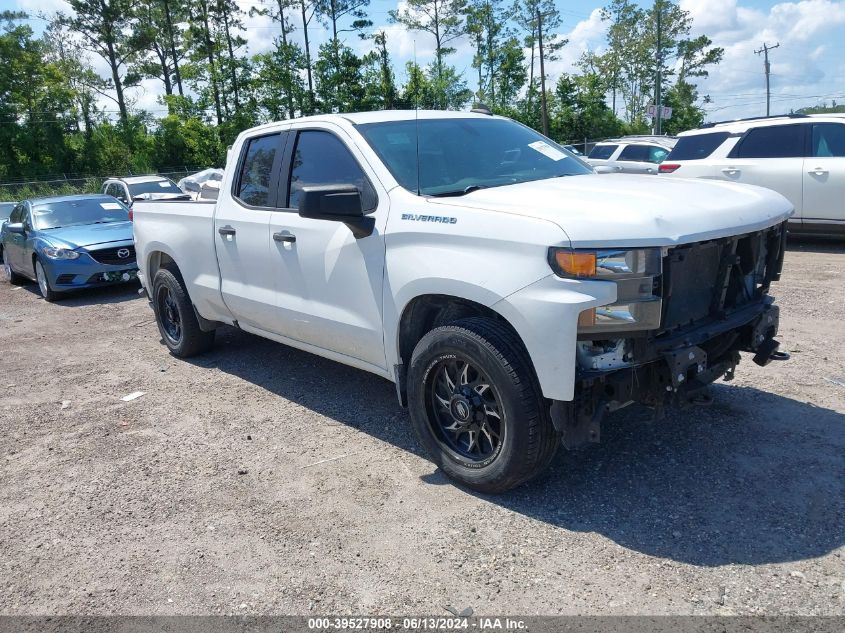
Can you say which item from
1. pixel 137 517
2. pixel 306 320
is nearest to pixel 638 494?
pixel 306 320

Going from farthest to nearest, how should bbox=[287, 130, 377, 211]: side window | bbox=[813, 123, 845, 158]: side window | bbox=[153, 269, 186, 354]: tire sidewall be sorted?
1. bbox=[813, 123, 845, 158]: side window
2. bbox=[153, 269, 186, 354]: tire sidewall
3. bbox=[287, 130, 377, 211]: side window

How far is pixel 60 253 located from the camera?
10.4 metres

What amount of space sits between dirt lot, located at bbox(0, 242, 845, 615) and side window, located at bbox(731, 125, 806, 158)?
5.52 metres

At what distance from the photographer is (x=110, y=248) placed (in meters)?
10.5

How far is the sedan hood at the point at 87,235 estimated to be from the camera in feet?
34.8

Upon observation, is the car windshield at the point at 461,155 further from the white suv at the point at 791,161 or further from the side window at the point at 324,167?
the white suv at the point at 791,161

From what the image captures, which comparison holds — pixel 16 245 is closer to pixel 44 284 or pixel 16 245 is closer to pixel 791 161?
pixel 44 284

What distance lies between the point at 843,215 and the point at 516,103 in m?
38.4

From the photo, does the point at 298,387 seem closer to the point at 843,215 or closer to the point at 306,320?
the point at 306,320

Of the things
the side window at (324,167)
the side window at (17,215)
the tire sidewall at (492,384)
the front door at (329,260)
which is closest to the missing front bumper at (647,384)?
the tire sidewall at (492,384)

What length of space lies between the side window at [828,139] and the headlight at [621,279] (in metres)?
8.19

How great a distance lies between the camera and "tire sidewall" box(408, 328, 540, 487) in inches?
131

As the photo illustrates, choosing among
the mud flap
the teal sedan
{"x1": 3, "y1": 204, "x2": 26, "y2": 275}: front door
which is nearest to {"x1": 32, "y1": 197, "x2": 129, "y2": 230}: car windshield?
the teal sedan

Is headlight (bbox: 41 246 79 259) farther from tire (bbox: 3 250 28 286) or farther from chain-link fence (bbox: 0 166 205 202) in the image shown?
chain-link fence (bbox: 0 166 205 202)
